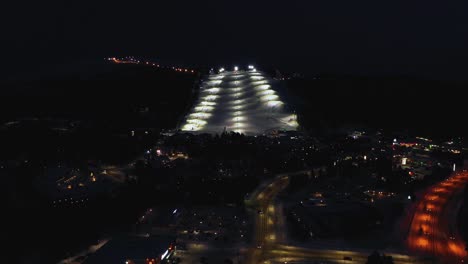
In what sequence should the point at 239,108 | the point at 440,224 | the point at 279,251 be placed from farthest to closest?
the point at 239,108
the point at 440,224
the point at 279,251

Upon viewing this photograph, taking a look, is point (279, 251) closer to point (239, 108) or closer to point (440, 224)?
point (440, 224)

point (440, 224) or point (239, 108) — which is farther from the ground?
point (239, 108)

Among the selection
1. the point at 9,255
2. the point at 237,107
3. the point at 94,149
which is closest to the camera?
the point at 9,255

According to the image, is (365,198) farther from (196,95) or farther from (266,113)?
(196,95)

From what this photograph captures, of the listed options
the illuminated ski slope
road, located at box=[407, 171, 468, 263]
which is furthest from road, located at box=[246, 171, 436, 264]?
the illuminated ski slope

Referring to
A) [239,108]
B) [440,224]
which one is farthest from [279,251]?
[239,108]

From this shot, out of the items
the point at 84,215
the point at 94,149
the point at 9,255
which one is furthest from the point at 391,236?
the point at 94,149

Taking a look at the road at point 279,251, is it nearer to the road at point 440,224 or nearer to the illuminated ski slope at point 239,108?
the road at point 440,224
